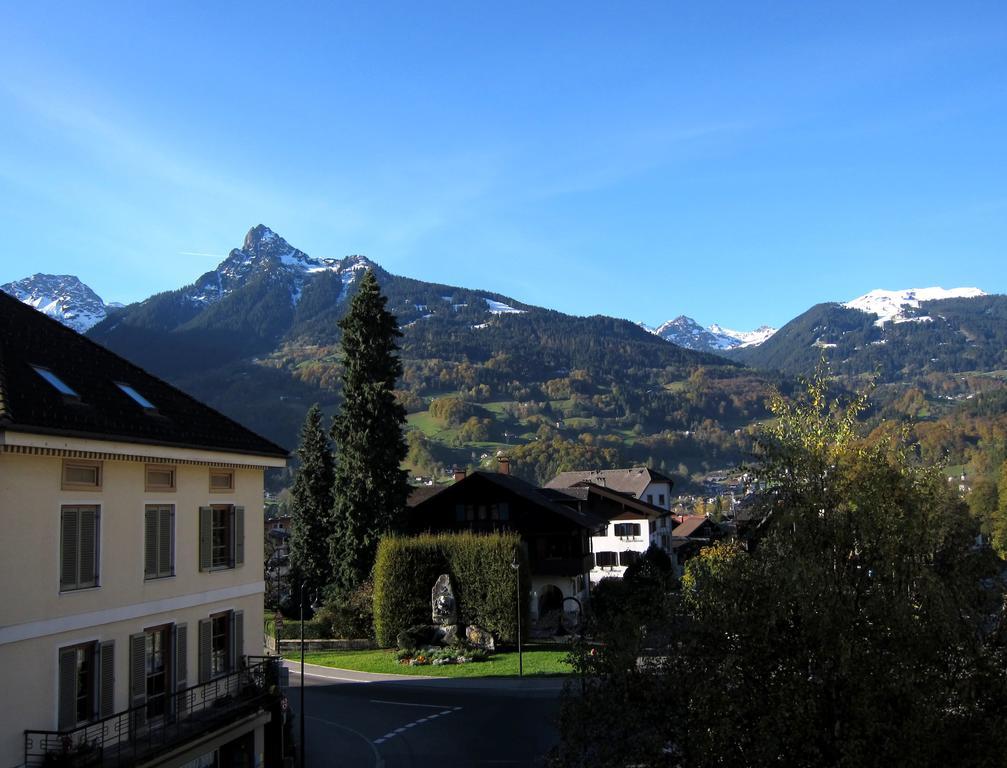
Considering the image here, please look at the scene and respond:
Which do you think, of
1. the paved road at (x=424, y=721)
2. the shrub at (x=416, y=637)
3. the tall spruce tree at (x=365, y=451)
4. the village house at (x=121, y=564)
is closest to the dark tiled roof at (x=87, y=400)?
the village house at (x=121, y=564)

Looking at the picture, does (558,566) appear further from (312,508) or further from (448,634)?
(312,508)

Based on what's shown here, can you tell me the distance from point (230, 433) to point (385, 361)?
1202 inches

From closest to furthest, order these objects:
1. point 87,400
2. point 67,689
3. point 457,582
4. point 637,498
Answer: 1. point 67,689
2. point 87,400
3. point 457,582
4. point 637,498

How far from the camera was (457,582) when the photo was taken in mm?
46969

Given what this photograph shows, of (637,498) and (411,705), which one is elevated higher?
(637,498)

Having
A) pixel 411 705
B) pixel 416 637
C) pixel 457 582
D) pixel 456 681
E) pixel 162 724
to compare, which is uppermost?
pixel 162 724

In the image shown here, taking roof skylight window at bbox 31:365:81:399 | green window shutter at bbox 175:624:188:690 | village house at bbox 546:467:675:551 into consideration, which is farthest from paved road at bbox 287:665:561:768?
village house at bbox 546:467:675:551

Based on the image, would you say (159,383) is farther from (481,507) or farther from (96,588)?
(481,507)

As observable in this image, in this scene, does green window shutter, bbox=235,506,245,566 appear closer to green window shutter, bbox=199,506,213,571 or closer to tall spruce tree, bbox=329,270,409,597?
green window shutter, bbox=199,506,213,571

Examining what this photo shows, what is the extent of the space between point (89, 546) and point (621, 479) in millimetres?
84864

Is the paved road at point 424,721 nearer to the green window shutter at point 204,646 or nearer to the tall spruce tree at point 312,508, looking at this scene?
the green window shutter at point 204,646

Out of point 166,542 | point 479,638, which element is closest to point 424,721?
point 166,542

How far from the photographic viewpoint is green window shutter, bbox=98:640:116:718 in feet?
56.1

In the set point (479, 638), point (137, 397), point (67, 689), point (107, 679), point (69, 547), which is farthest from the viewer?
point (479, 638)
